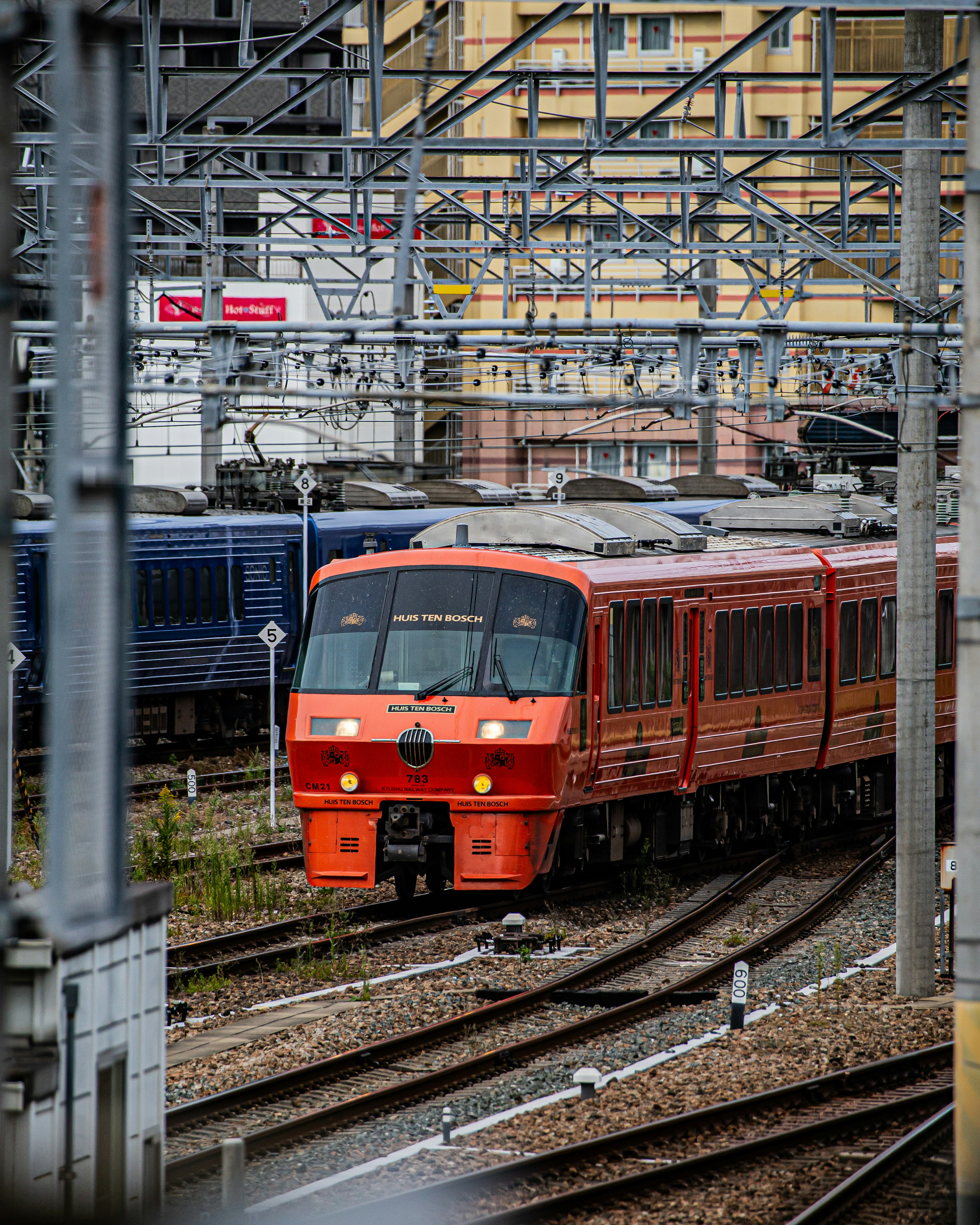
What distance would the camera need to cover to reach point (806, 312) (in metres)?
50.3

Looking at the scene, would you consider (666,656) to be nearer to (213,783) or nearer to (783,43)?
(213,783)

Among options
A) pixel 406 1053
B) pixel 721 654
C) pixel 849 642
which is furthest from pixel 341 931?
pixel 849 642

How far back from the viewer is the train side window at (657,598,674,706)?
A: 50.3 feet

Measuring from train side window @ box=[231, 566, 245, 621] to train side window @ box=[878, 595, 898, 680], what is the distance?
911cm

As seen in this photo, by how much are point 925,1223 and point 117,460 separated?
191 inches

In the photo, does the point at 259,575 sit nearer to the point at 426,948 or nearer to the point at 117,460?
the point at 426,948

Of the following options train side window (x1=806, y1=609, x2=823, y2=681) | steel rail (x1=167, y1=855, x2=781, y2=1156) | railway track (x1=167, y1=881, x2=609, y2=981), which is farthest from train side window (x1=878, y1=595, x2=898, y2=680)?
steel rail (x1=167, y1=855, x2=781, y2=1156)

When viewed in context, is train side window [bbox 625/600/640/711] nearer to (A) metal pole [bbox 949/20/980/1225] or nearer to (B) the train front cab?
(B) the train front cab

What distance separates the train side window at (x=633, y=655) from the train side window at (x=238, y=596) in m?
10.6

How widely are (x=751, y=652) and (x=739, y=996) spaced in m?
6.00

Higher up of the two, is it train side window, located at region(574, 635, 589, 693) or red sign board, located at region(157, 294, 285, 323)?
red sign board, located at region(157, 294, 285, 323)

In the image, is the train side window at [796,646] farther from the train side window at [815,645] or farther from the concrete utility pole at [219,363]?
the concrete utility pole at [219,363]

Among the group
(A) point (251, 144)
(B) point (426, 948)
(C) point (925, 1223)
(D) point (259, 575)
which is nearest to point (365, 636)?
(B) point (426, 948)

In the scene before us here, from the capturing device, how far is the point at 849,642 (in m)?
18.5
